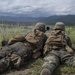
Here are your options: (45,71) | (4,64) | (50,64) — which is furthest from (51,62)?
(4,64)

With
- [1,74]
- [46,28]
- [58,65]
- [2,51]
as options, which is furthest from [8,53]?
[46,28]

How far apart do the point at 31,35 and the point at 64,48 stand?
1130 mm

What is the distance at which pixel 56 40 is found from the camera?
8.90m

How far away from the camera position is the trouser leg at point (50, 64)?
732 cm

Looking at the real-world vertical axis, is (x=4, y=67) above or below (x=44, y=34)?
below

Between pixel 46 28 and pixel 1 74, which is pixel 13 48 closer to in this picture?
pixel 1 74

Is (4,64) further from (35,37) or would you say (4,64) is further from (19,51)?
(35,37)

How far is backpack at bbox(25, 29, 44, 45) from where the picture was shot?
8989mm

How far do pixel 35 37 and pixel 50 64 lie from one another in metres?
1.51

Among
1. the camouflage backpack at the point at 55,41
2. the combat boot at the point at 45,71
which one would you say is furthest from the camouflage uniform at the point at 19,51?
the combat boot at the point at 45,71

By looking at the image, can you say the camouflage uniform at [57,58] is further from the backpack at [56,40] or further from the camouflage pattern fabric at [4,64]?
the camouflage pattern fabric at [4,64]

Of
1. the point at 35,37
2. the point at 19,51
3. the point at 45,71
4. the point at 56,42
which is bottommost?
the point at 45,71

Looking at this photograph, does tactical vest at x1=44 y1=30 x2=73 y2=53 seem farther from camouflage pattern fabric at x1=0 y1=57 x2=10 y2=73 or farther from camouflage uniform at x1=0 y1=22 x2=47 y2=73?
camouflage pattern fabric at x1=0 y1=57 x2=10 y2=73

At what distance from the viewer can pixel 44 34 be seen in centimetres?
932
